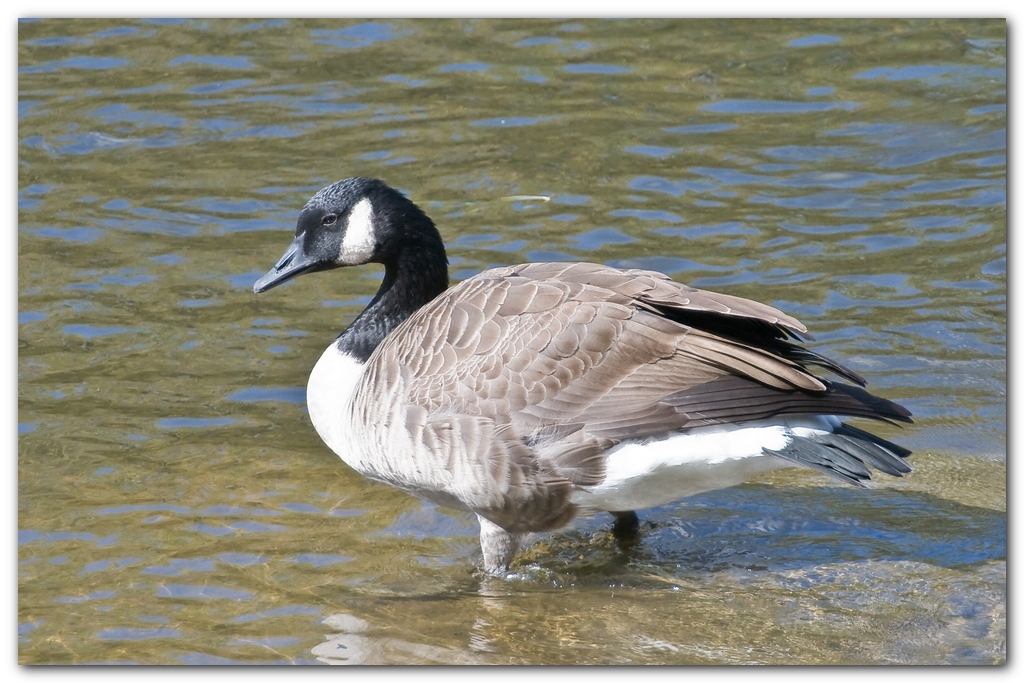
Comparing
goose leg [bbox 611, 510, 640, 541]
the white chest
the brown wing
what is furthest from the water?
the brown wing

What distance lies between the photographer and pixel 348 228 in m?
5.90

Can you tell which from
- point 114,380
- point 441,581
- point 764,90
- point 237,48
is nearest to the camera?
point 441,581

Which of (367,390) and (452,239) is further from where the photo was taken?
(452,239)

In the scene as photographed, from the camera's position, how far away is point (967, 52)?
10.0 meters

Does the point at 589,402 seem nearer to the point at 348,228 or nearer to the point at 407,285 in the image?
the point at 407,285

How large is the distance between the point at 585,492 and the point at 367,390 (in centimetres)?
115

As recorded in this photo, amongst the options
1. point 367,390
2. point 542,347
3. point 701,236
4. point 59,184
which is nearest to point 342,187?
point 367,390

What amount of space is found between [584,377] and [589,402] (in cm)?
11

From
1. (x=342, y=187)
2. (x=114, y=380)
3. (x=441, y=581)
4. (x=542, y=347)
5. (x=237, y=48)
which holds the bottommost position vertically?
(x=441, y=581)

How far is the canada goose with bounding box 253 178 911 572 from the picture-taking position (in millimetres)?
4625

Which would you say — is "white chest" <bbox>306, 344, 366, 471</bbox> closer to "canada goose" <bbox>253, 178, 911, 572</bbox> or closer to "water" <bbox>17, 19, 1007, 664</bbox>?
"canada goose" <bbox>253, 178, 911, 572</bbox>

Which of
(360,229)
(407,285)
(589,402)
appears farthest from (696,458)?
→ (360,229)

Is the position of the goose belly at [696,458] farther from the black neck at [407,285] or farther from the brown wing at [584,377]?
the black neck at [407,285]

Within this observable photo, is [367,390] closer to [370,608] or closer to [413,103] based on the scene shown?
[370,608]
